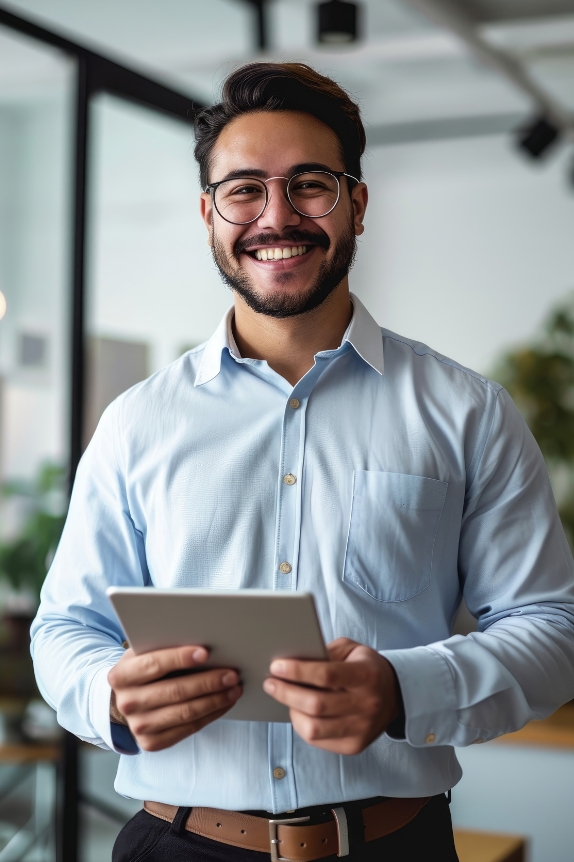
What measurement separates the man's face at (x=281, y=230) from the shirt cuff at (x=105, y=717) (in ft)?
1.98

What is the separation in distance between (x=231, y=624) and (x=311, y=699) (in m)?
0.13

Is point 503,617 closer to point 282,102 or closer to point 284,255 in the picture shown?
point 284,255

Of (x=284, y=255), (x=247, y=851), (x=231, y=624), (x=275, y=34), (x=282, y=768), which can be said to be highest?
(x=275, y=34)

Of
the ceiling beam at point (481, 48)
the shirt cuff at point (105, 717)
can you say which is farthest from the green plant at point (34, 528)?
the ceiling beam at point (481, 48)

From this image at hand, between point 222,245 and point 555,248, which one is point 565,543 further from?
point 555,248

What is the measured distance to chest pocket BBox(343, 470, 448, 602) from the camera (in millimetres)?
1503

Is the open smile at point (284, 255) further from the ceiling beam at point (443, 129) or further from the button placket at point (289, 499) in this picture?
the ceiling beam at point (443, 129)

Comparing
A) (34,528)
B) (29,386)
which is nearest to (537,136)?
(29,386)

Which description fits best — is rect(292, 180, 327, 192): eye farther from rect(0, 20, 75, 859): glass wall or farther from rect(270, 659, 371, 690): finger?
rect(0, 20, 75, 859): glass wall

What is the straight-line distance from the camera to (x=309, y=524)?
1536mm

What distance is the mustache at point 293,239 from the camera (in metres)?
1.56

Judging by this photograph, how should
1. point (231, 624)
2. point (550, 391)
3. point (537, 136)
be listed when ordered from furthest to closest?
point (550, 391) → point (537, 136) → point (231, 624)

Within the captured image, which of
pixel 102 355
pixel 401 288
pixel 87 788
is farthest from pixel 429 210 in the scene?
pixel 87 788

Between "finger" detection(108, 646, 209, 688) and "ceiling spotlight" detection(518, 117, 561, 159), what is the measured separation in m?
4.47
